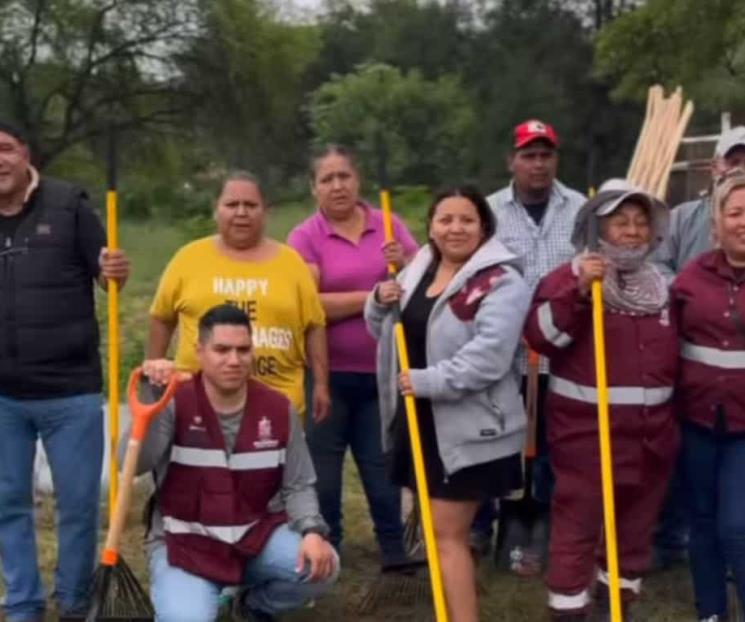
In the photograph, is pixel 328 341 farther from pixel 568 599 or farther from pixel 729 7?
pixel 729 7

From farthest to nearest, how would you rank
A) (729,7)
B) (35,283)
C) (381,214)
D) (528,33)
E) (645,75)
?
(528,33) < (645,75) < (729,7) < (381,214) < (35,283)

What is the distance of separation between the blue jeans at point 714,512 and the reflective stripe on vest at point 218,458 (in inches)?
57.7

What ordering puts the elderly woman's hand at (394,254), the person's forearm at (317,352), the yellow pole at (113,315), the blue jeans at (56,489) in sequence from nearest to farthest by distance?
the yellow pole at (113,315)
the blue jeans at (56,489)
the elderly woman's hand at (394,254)
the person's forearm at (317,352)

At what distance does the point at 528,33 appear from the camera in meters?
37.8

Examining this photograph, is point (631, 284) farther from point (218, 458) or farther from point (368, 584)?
point (368, 584)

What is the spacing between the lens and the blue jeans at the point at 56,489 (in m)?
4.98

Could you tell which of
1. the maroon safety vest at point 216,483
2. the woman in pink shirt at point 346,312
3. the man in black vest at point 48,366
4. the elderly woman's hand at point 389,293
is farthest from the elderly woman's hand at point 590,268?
the man in black vest at point 48,366

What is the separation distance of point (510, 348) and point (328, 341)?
3.98 ft

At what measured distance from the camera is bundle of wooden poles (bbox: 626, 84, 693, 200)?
6.55 m

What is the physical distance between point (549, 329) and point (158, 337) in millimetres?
1496

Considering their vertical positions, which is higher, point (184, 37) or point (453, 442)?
point (184, 37)

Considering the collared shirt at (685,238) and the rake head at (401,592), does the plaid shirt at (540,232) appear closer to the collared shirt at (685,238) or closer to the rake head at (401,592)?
the collared shirt at (685,238)

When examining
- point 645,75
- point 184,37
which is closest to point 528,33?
point 184,37

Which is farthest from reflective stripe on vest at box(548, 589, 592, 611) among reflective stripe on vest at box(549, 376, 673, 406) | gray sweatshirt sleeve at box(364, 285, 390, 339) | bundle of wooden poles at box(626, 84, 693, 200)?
bundle of wooden poles at box(626, 84, 693, 200)
